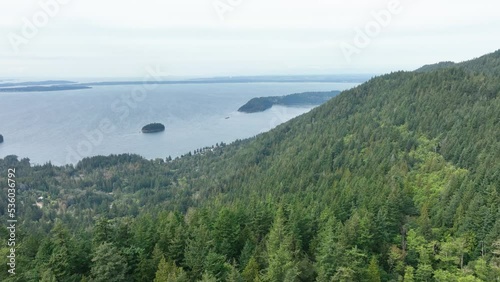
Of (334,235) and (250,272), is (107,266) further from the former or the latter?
(334,235)

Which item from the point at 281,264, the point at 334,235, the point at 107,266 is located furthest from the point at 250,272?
the point at 107,266

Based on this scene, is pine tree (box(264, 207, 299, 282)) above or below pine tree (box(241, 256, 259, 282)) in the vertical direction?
above

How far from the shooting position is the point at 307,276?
144ft

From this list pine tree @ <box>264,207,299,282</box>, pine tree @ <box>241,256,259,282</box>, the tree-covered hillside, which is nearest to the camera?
pine tree @ <box>264,207,299,282</box>

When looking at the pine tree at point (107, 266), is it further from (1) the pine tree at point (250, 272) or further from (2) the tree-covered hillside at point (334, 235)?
(1) the pine tree at point (250, 272)

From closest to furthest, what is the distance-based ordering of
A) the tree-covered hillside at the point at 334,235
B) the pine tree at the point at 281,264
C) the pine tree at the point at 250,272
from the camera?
1. the pine tree at the point at 281,264
2. the pine tree at the point at 250,272
3. the tree-covered hillside at the point at 334,235

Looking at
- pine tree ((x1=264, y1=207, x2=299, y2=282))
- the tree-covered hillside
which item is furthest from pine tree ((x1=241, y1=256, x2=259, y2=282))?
pine tree ((x1=264, y1=207, x2=299, y2=282))

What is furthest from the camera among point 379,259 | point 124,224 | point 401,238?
point 401,238

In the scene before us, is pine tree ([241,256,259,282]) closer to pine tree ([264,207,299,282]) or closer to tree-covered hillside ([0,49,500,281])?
tree-covered hillside ([0,49,500,281])

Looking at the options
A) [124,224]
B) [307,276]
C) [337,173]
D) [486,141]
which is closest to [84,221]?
[337,173]

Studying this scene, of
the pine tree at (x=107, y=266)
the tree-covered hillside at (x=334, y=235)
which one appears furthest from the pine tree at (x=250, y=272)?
the pine tree at (x=107, y=266)

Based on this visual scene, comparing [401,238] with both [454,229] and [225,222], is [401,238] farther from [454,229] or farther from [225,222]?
[225,222]

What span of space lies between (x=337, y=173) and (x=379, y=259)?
64.4m

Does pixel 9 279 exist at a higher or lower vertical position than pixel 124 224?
lower
